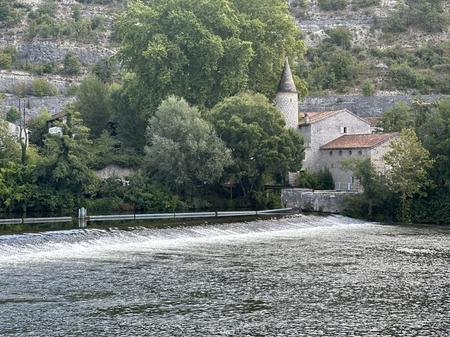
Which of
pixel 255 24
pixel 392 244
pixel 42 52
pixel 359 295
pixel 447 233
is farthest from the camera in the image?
pixel 42 52

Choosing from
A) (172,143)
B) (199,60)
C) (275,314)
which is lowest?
(275,314)

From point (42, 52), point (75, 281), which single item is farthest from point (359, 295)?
point (42, 52)

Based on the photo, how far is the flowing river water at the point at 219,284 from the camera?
22.7 metres

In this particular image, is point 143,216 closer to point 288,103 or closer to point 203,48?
point 203,48

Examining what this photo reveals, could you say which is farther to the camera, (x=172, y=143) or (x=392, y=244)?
(x=172, y=143)

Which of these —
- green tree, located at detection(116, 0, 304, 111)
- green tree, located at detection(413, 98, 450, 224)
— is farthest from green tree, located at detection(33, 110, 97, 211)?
green tree, located at detection(413, 98, 450, 224)

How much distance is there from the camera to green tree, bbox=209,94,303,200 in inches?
2234

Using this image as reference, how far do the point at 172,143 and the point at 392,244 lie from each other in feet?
65.4

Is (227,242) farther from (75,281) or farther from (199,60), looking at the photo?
(199,60)

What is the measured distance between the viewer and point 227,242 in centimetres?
4025

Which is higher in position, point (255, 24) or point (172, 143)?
point (255, 24)

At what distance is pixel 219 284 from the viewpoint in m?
28.4

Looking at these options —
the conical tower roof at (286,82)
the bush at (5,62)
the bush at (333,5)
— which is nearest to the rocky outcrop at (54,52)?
the bush at (5,62)

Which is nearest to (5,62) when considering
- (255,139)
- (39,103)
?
(39,103)
